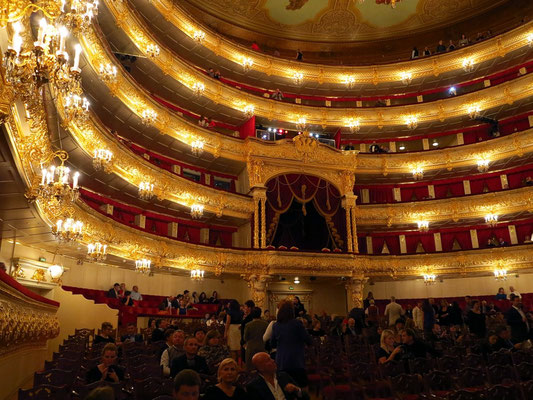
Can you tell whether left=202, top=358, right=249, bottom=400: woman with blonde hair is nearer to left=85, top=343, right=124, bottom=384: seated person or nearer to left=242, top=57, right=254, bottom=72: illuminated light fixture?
left=85, top=343, right=124, bottom=384: seated person

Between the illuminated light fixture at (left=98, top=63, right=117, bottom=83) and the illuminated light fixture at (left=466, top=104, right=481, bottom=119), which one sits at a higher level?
the illuminated light fixture at (left=466, top=104, right=481, bottom=119)

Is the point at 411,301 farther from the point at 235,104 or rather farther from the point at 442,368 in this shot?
the point at 442,368

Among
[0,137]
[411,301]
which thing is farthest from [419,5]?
[0,137]

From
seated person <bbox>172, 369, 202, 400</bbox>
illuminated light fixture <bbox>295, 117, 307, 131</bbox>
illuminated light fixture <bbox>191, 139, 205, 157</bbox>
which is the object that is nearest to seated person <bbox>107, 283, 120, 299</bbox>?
illuminated light fixture <bbox>191, 139, 205, 157</bbox>

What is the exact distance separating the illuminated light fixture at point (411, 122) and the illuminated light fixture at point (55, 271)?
61.8 ft

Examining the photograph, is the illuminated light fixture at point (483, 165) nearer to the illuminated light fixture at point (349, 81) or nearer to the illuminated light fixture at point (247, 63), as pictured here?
the illuminated light fixture at point (349, 81)

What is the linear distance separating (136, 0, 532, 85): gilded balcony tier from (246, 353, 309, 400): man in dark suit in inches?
758

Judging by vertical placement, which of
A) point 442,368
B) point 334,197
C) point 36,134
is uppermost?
point 334,197

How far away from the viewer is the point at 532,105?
2225 cm

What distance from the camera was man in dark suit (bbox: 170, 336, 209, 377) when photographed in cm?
508

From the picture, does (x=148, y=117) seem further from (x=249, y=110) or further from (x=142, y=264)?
(x=249, y=110)

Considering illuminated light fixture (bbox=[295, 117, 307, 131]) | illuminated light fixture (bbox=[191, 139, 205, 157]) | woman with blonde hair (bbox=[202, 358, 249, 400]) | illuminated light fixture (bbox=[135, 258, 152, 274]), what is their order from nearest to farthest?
1. woman with blonde hair (bbox=[202, 358, 249, 400])
2. illuminated light fixture (bbox=[135, 258, 152, 274])
3. illuminated light fixture (bbox=[191, 139, 205, 157])
4. illuminated light fixture (bbox=[295, 117, 307, 131])

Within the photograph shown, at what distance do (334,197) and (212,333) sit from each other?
16.1 meters

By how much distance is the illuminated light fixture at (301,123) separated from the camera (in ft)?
78.3
